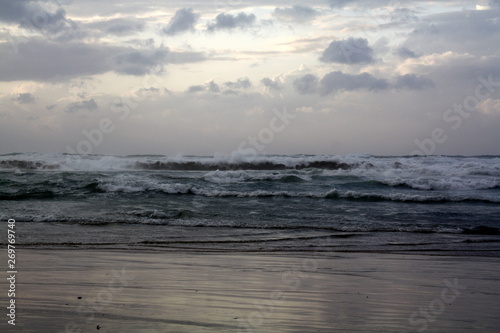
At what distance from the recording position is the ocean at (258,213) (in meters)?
9.12

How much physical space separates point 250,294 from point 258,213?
892 cm

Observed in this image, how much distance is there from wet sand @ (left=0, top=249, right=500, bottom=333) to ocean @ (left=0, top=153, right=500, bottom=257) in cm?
158

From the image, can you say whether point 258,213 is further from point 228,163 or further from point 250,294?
point 228,163

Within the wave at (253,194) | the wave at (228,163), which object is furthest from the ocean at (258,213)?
the wave at (228,163)

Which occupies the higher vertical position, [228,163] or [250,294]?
[228,163]

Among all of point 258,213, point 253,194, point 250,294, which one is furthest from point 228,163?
point 250,294

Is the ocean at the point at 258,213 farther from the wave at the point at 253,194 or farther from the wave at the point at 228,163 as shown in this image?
the wave at the point at 228,163

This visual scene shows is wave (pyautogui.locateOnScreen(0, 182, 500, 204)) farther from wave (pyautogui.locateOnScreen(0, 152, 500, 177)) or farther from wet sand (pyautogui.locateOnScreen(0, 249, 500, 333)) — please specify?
wave (pyautogui.locateOnScreen(0, 152, 500, 177))

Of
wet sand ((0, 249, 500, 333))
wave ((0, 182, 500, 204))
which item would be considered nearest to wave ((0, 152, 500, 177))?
wave ((0, 182, 500, 204))

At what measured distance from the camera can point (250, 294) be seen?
489cm

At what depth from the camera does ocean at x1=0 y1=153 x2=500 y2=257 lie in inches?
359

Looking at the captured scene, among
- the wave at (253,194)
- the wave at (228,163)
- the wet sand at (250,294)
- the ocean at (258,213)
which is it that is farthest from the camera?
the wave at (228,163)

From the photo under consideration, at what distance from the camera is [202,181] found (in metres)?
21.4

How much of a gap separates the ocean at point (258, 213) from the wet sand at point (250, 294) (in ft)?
5.19
